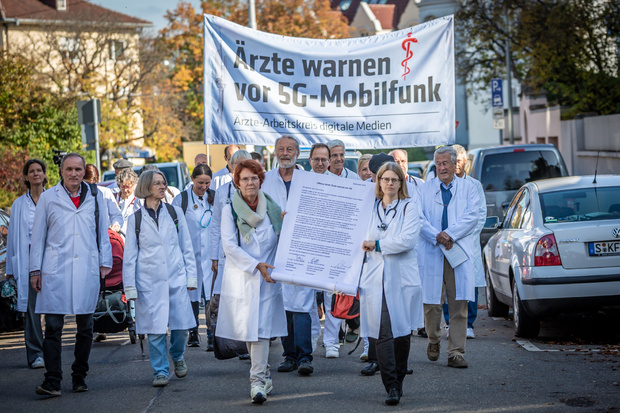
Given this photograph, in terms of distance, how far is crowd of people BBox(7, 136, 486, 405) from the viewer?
23.4 ft

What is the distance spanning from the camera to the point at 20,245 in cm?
916

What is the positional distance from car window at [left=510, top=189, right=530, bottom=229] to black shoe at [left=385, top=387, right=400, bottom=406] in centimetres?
391

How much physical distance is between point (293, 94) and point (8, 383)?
4.21m

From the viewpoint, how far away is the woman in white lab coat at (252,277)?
715cm

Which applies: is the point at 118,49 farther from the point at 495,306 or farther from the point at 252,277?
the point at 252,277

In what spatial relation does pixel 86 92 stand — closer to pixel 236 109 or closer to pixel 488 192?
pixel 488 192

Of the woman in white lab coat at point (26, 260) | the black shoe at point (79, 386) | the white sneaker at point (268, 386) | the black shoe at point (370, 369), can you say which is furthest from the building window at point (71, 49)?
the white sneaker at point (268, 386)

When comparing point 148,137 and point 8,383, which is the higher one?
point 148,137

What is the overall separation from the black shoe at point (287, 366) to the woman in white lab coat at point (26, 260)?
2.44 m

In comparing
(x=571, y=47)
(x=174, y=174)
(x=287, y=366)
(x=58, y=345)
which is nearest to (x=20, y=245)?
(x=58, y=345)

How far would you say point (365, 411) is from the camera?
675cm

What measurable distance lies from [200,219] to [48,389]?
3.01 m

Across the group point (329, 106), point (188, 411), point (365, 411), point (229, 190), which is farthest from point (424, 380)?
point (329, 106)

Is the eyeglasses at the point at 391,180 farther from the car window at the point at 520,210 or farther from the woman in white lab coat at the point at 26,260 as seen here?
the woman in white lab coat at the point at 26,260
